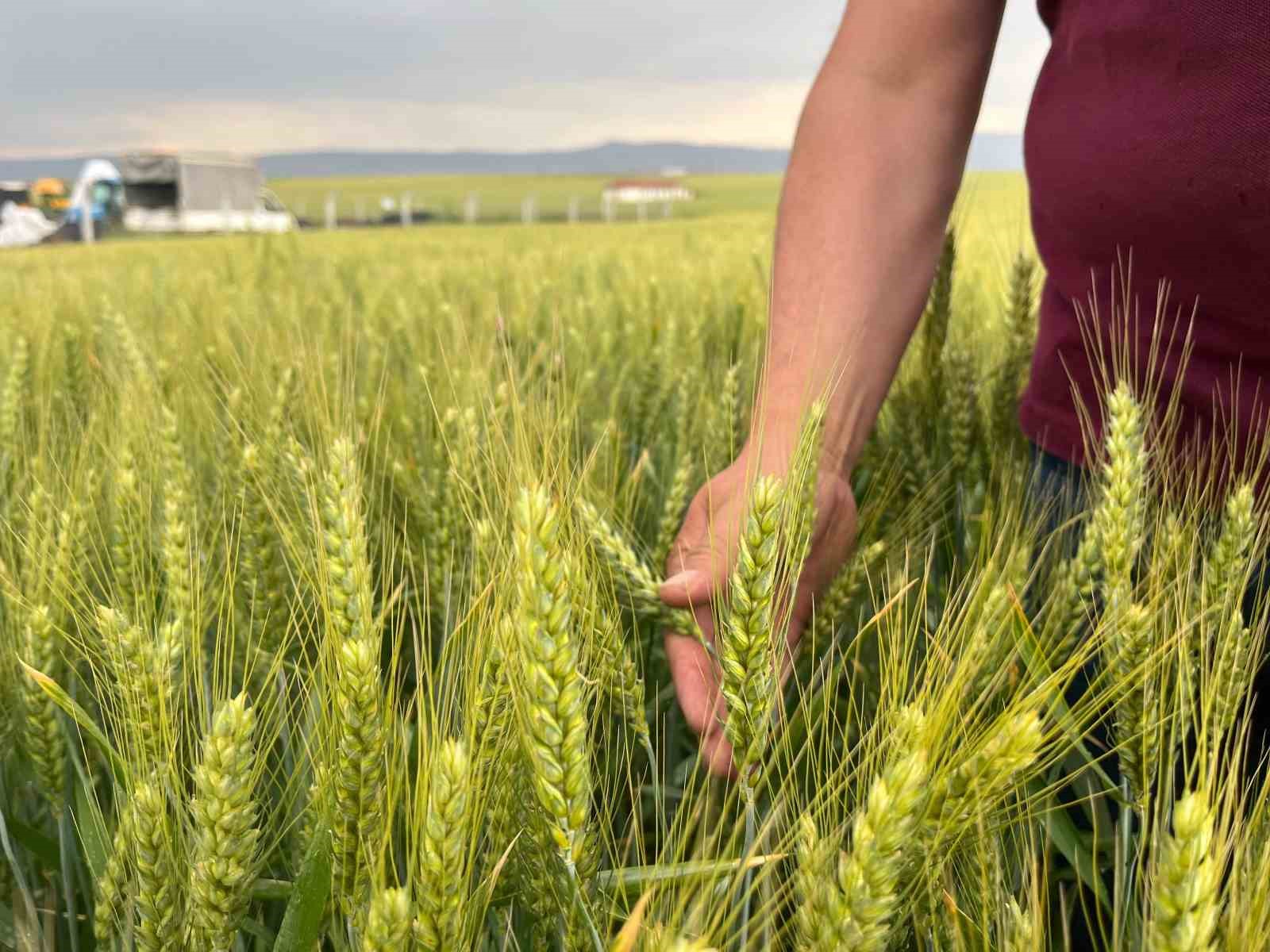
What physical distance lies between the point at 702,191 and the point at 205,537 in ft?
162

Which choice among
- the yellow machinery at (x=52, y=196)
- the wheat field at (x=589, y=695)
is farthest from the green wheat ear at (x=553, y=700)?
the yellow machinery at (x=52, y=196)

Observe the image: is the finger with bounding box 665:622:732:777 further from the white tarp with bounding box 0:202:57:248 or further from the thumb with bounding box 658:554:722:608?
the white tarp with bounding box 0:202:57:248

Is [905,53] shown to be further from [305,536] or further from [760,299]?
[760,299]

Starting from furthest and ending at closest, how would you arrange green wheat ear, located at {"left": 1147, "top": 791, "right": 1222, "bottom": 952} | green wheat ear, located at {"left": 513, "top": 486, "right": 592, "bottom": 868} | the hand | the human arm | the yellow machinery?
the yellow machinery, the human arm, the hand, green wheat ear, located at {"left": 513, "top": 486, "right": 592, "bottom": 868}, green wheat ear, located at {"left": 1147, "top": 791, "right": 1222, "bottom": 952}

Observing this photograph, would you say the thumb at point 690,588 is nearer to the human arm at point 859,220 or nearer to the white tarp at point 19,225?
the human arm at point 859,220

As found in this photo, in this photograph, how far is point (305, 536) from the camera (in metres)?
0.93

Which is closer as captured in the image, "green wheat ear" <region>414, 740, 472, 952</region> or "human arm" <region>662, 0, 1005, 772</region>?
"green wheat ear" <region>414, 740, 472, 952</region>

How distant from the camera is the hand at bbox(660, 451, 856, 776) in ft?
2.35

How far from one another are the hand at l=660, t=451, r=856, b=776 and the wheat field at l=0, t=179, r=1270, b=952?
1.1 inches

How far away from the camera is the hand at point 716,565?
0.72 m

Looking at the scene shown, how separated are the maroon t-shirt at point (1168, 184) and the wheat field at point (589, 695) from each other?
0.09m

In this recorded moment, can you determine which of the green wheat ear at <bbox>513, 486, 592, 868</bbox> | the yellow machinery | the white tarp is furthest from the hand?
the yellow machinery

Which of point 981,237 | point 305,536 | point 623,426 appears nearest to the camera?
point 305,536

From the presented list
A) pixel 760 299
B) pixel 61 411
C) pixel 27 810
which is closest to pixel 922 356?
pixel 760 299
